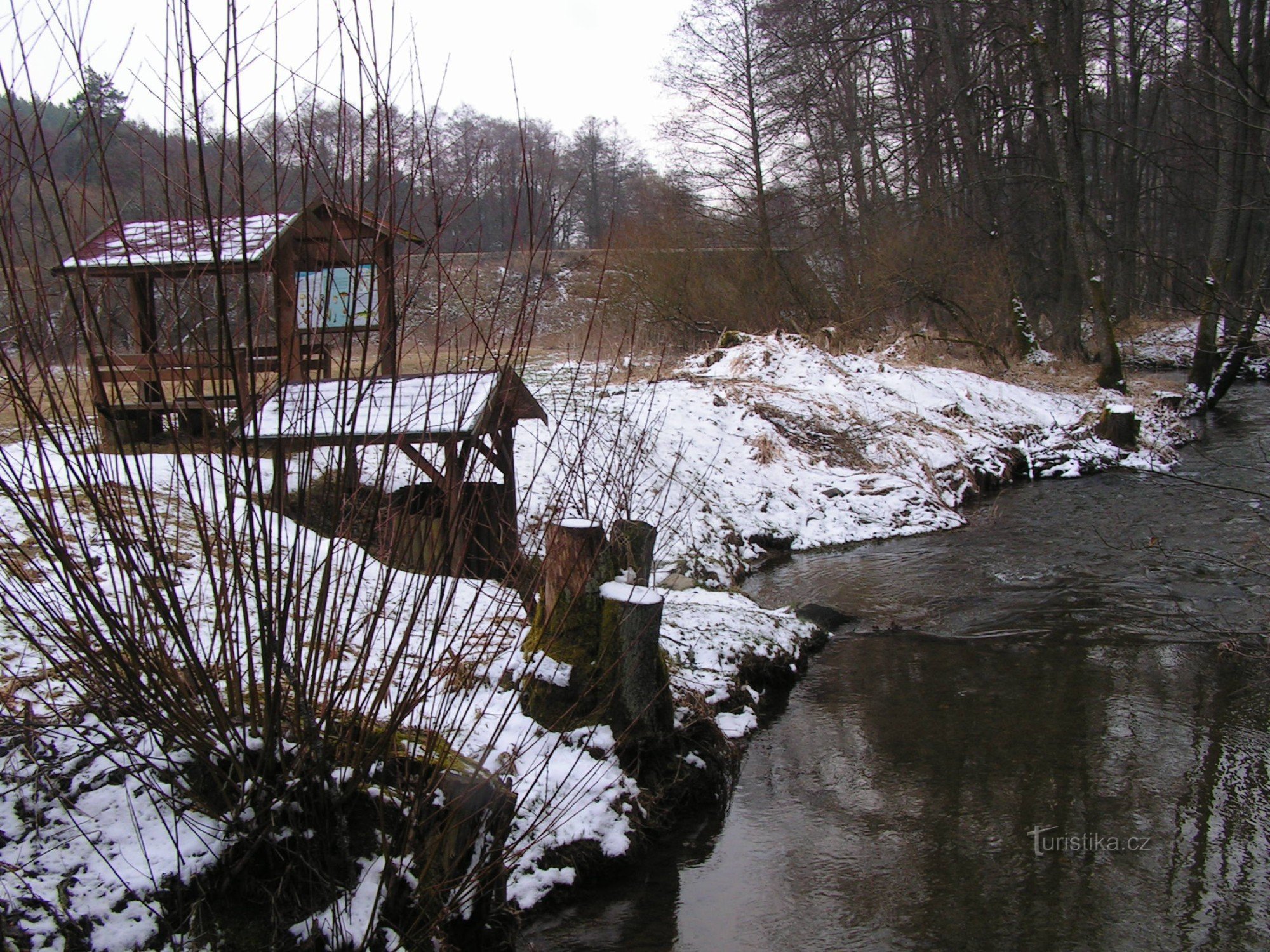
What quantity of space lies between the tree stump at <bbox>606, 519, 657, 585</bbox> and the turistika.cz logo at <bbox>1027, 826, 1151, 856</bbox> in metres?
2.14

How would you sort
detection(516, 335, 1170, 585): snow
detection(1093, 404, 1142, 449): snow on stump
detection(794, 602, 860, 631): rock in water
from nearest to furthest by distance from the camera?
detection(794, 602, 860, 631): rock in water, detection(516, 335, 1170, 585): snow, detection(1093, 404, 1142, 449): snow on stump

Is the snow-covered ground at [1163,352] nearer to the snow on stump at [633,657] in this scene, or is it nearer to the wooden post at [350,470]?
the snow on stump at [633,657]

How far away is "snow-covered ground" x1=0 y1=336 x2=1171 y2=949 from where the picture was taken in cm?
277

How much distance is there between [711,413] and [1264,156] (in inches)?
318

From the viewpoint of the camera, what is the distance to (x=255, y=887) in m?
2.87

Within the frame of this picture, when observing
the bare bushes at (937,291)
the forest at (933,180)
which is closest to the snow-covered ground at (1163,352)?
the forest at (933,180)

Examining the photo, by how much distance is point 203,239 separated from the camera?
285 cm

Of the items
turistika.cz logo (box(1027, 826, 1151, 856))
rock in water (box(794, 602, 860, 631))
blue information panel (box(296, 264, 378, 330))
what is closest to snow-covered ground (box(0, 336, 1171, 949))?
rock in water (box(794, 602, 860, 631))

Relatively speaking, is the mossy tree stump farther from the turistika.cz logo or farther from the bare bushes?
the bare bushes

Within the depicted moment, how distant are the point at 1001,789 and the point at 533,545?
2.65 m

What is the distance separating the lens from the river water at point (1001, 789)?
3.69m

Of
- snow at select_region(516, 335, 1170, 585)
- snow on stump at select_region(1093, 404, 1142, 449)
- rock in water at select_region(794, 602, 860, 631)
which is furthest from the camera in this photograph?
snow on stump at select_region(1093, 404, 1142, 449)

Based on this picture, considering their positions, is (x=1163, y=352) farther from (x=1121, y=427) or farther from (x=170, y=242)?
(x=170, y=242)

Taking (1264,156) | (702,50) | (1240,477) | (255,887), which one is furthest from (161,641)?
(702,50)
